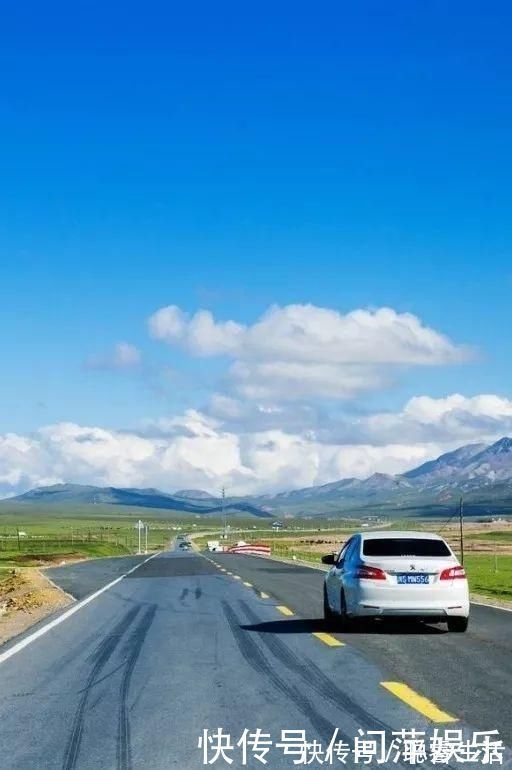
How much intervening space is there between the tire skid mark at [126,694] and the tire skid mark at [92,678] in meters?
0.29

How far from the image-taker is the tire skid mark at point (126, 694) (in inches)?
325

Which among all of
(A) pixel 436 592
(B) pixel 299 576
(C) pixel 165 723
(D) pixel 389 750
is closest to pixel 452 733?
(D) pixel 389 750

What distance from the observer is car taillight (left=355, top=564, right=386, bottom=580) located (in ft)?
56.0

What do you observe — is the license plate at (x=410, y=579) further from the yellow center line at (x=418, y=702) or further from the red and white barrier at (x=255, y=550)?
the red and white barrier at (x=255, y=550)

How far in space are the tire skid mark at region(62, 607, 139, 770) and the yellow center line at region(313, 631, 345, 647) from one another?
3.30 meters

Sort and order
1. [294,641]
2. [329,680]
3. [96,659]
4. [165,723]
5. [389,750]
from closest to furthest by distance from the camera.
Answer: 1. [389,750]
2. [165,723]
3. [329,680]
4. [96,659]
5. [294,641]

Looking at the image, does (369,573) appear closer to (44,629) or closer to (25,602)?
(44,629)

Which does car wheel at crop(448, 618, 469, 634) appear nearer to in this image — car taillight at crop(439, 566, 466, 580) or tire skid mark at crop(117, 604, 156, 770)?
car taillight at crop(439, 566, 466, 580)

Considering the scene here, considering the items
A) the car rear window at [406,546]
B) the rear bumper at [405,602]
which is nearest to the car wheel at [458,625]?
the rear bumper at [405,602]

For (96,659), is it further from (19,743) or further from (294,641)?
(19,743)

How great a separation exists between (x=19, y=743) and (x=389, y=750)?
10.5 feet

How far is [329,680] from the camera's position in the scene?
11922 millimetres

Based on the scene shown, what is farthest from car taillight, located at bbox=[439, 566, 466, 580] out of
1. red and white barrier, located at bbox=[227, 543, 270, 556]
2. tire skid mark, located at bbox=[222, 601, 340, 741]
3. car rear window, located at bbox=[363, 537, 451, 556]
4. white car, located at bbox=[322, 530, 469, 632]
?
red and white barrier, located at bbox=[227, 543, 270, 556]

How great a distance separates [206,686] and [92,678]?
5.46ft
